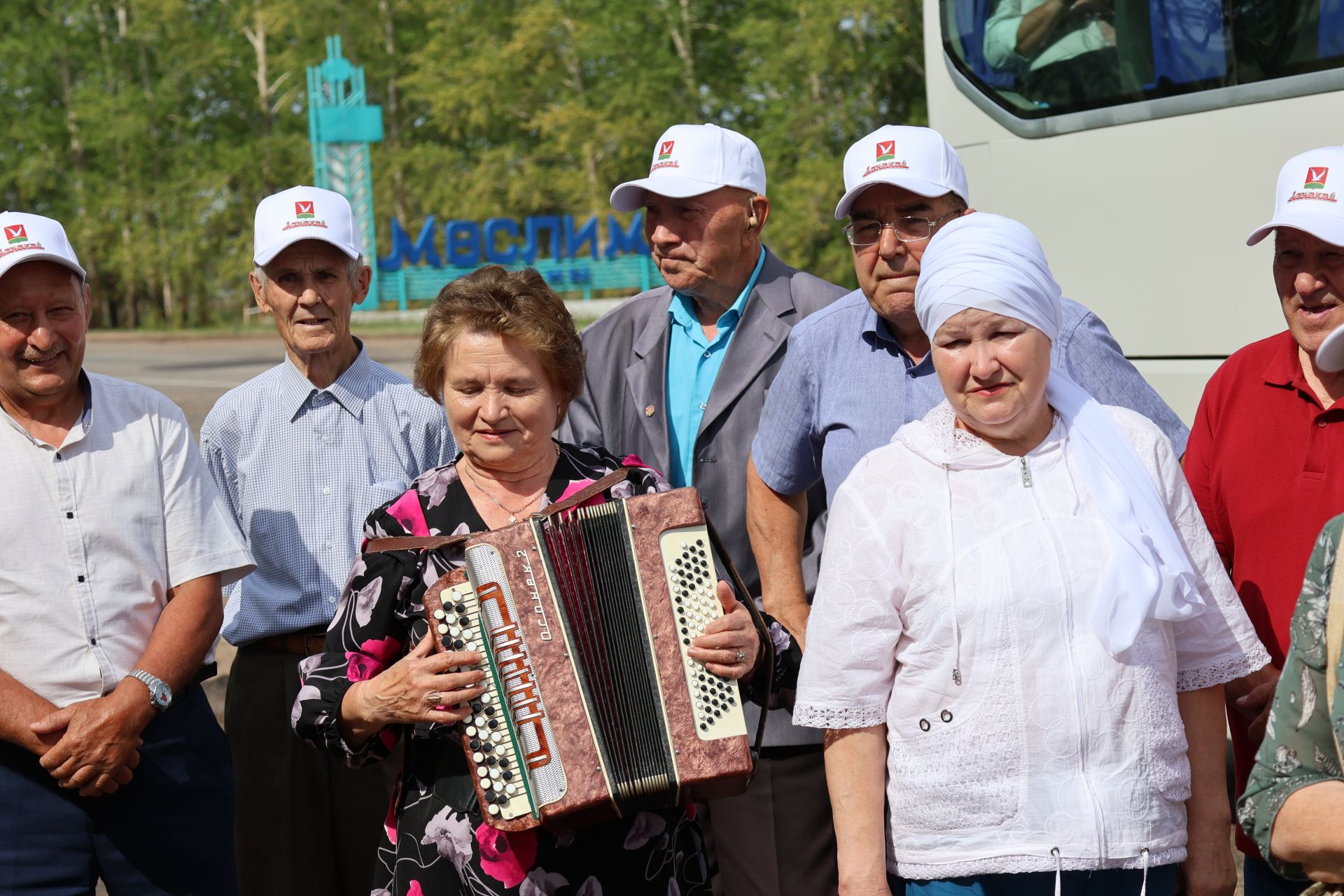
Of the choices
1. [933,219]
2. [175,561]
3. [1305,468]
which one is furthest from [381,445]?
[1305,468]

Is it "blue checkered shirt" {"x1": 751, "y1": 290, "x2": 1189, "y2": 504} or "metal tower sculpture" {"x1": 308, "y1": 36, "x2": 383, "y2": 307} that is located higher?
"metal tower sculpture" {"x1": 308, "y1": 36, "x2": 383, "y2": 307}

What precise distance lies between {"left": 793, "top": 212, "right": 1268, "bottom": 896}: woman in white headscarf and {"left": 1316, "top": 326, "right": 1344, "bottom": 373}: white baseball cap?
13.1 inches

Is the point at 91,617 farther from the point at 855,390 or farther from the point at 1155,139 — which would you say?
the point at 1155,139

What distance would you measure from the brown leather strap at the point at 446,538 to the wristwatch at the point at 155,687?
77 centimetres

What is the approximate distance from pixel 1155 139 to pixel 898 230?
9.17 ft

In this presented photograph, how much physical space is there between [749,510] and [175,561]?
150 centimetres

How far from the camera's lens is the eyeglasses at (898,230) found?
11.6 ft

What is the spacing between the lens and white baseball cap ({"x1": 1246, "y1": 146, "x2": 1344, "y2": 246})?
317cm

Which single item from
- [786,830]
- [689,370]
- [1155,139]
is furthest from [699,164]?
[1155,139]

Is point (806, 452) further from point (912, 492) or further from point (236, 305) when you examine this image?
point (236, 305)

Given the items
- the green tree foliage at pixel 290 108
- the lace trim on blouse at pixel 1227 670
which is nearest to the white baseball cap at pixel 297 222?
the lace trim on blouse at pixel 1227 670

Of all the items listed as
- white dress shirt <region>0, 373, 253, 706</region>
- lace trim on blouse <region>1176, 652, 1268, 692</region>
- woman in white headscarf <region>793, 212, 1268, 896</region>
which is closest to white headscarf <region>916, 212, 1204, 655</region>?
woman in white headscarf <region>793, 212, 1268, 896</region>

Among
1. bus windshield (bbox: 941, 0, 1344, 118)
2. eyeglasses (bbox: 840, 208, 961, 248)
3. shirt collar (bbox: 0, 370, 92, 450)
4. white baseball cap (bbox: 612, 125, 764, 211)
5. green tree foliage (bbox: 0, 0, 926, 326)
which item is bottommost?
shirt collar (bbox: 0, 370, 92, 450)

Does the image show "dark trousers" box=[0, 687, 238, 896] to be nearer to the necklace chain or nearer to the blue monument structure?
the necklace chain
